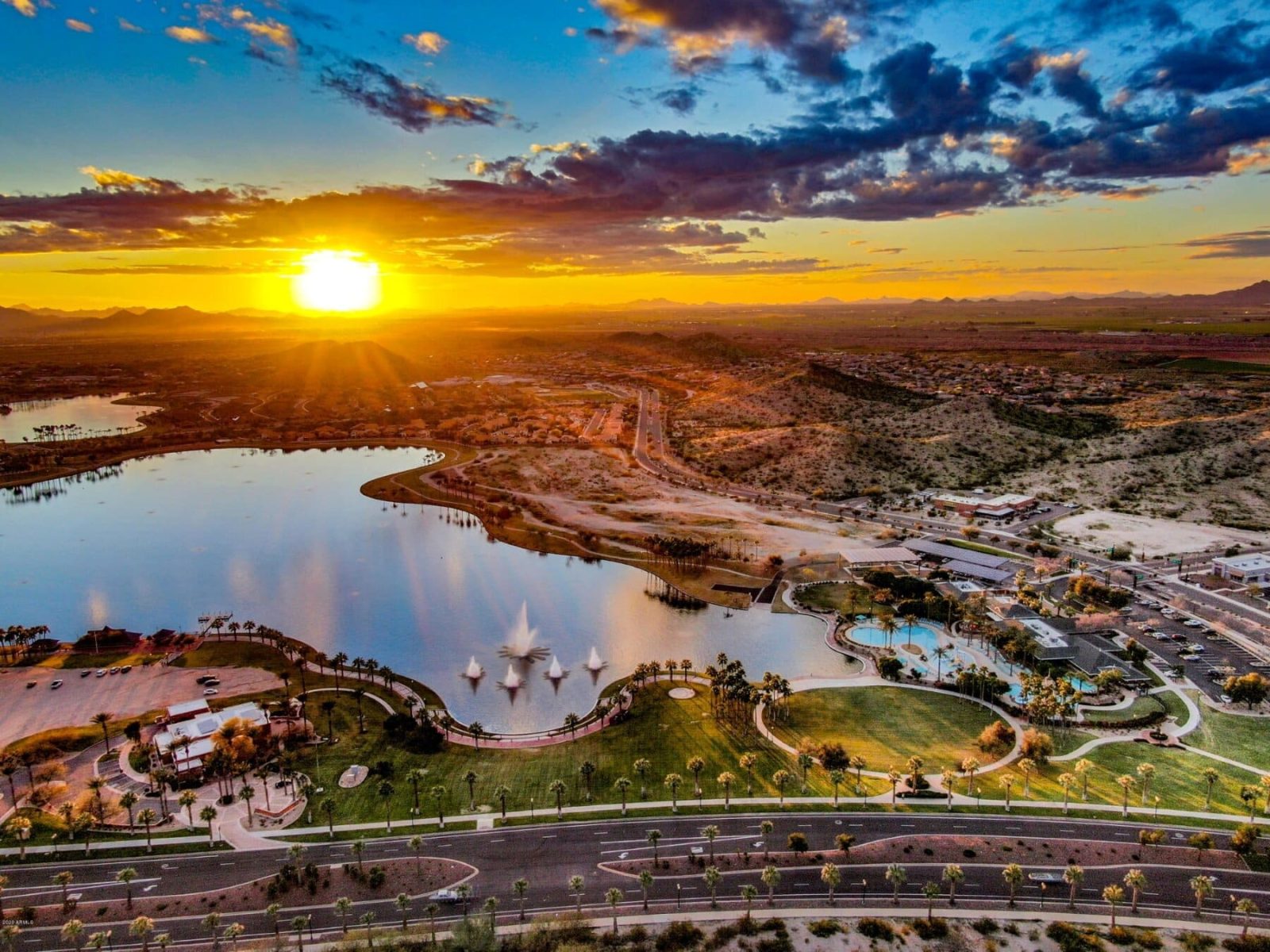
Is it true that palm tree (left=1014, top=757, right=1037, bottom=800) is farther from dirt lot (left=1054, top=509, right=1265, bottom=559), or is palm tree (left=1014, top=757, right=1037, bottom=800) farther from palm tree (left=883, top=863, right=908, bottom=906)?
dirt lot (left=1054, top=509, right=1265, bottom=559)

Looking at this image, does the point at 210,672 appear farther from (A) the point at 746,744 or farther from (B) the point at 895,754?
(B) the point at 895,754

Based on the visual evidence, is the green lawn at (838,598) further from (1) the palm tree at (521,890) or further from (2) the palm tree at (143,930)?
(2) the palm tree at (143,930)

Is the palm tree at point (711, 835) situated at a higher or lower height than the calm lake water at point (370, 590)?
higher

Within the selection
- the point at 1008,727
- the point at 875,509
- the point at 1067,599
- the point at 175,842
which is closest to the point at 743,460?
the point at 875,509

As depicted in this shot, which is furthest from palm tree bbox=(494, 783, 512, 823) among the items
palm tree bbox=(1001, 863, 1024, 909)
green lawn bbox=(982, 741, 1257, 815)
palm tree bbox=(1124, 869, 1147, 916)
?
palm tree bbox=(1124, 869, 1147, 916)

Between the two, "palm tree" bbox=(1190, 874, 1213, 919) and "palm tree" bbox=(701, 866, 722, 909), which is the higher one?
"palm tree" bbox=(1190, 874, 1213, 919)

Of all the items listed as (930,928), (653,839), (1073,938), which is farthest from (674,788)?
(1073,938)

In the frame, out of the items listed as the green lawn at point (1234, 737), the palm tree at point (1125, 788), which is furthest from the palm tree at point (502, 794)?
the green lawn at point (1234, 737)
